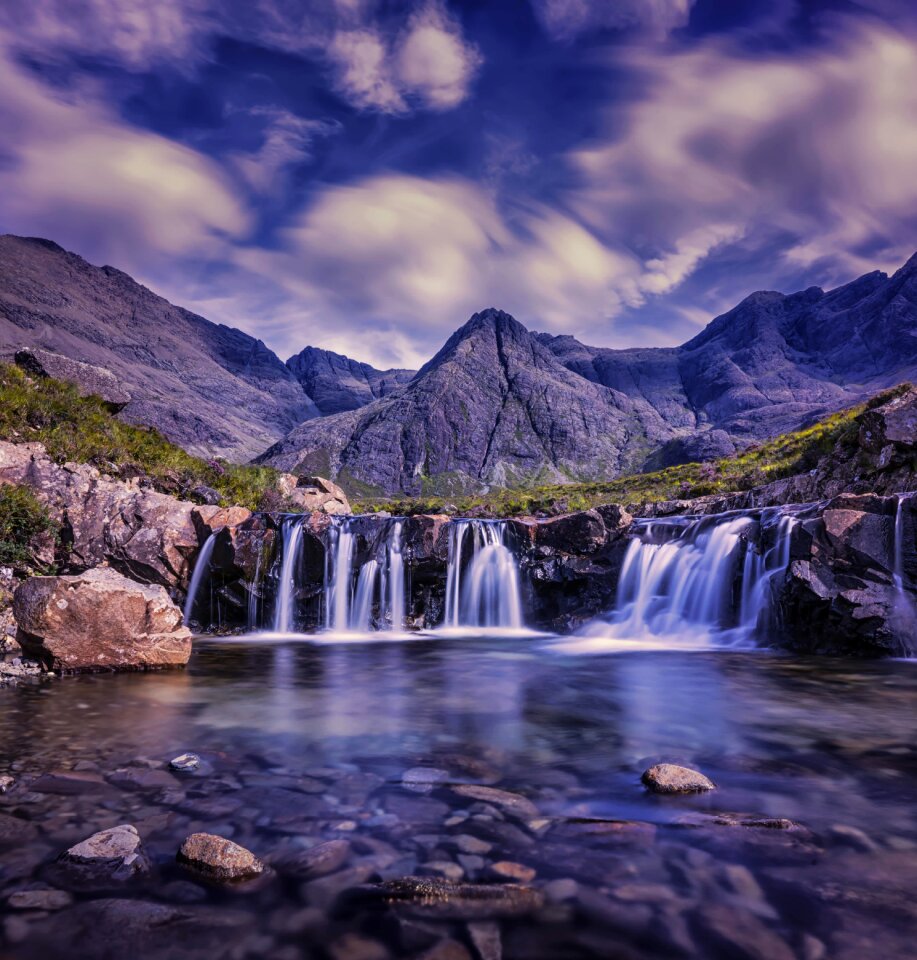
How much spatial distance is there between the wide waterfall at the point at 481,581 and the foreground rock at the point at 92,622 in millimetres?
12029

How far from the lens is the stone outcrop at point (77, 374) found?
2775 centimetres

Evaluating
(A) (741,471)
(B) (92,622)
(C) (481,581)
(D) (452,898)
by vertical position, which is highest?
(A) (741,471)

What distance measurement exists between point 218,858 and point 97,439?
23.7 metres

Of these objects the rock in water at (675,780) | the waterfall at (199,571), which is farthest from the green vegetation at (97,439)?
the rock in water at (675,780)

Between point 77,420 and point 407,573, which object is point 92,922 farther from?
point 77,420

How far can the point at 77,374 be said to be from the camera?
93.9ft

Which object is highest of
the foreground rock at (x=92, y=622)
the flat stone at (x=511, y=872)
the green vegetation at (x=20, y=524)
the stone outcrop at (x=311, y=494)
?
the stone outcrop at (x=311, y=494)

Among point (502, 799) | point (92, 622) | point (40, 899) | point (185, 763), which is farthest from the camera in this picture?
point (92, 622)

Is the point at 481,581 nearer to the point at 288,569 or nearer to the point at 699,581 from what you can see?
the point at 288,569

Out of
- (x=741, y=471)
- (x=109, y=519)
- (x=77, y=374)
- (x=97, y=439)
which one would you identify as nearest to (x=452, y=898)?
(x=109, y=519)

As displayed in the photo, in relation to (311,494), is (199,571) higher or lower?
lower

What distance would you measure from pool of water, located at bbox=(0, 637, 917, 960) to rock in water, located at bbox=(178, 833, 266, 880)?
0.13 meters

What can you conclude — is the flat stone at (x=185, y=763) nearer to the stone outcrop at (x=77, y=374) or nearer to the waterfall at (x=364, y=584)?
the waterfall at (x=364, y=584)

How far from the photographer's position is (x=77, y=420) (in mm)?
24156
